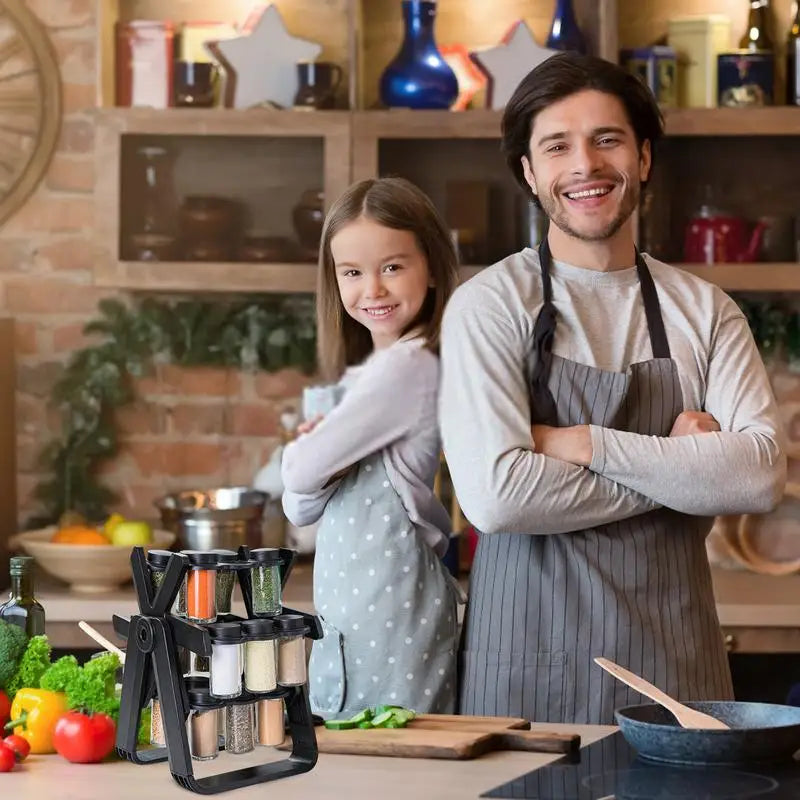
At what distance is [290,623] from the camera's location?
68.5 inches

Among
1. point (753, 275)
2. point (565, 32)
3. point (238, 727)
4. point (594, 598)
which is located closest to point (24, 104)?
point (565, 32)

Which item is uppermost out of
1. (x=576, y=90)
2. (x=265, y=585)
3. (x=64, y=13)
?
(x=64, y=13)

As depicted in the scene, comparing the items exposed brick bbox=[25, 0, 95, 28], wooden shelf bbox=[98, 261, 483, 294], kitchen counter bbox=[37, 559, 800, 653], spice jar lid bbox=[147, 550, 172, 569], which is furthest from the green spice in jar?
exposed brick bbox=[25, 0, 95, 28]

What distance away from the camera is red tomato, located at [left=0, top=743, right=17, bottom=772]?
1.71 m

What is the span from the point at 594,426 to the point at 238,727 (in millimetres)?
754

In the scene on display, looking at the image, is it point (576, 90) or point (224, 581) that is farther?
point (576, 90)

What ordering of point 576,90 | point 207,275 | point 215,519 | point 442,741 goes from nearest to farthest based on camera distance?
1. point 442,741
2. point 576,90
3. point 215,519
4. point 207,275

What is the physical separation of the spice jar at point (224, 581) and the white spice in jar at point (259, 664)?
70 mm

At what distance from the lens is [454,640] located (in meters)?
2.34

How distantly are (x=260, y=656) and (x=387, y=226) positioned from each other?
90cm

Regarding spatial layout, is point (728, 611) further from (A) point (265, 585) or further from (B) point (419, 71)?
(A) point (265, 585)

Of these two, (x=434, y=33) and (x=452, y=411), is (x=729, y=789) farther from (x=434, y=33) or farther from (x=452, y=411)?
(x=434, y=33)

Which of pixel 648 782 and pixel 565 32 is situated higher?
pixel 565 32

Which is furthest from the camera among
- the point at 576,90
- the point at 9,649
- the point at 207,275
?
the point at 207,275
